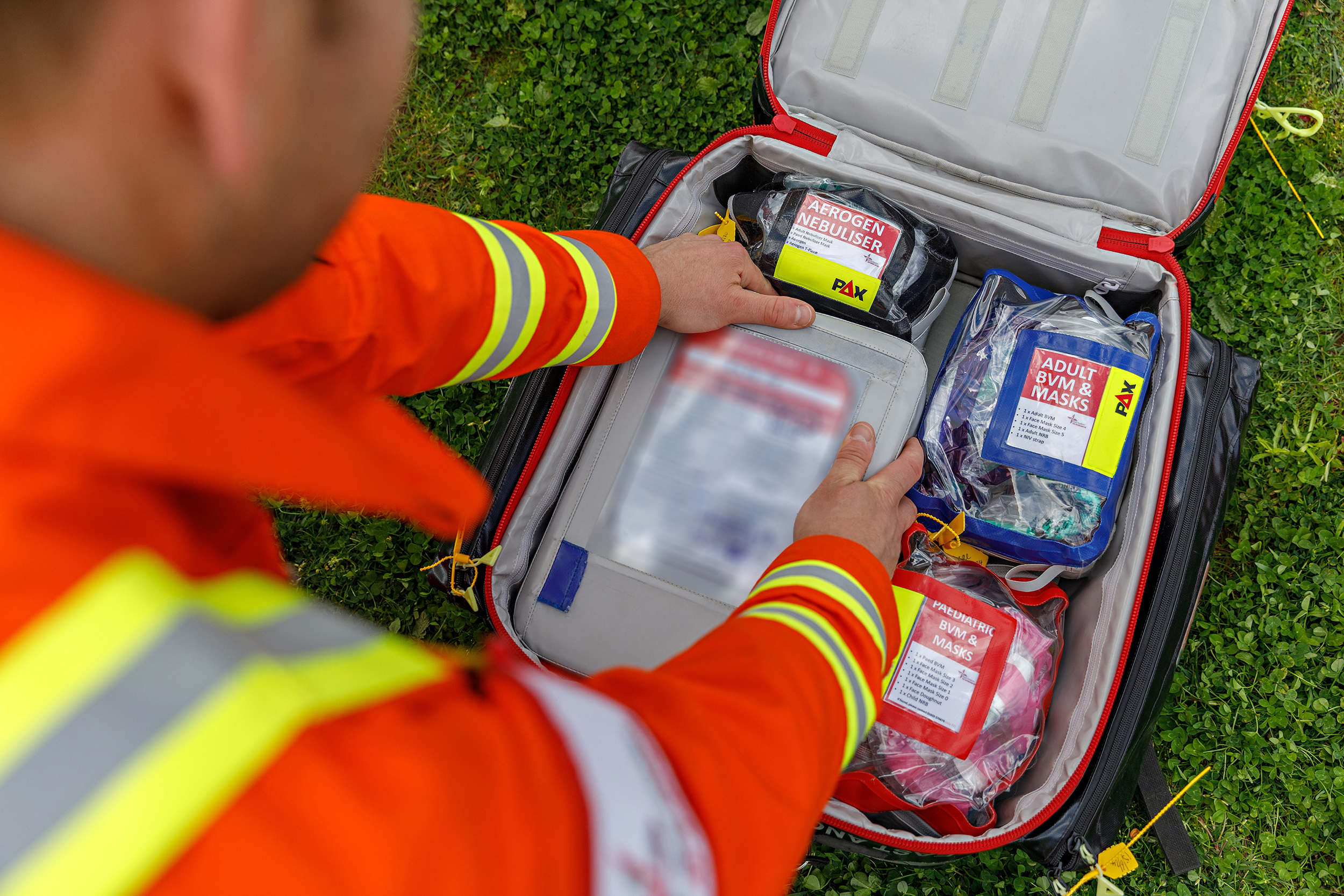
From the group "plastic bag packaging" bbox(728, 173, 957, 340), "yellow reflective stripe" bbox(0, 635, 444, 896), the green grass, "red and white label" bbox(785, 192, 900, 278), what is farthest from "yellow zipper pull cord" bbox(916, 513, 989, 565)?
"yellow reflective stripe" bbox(0, 635, 444, 896)

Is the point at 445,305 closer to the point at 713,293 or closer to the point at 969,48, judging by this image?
the point at 713,293

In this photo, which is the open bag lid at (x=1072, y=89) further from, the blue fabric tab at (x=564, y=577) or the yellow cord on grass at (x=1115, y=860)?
the yellow cord on grass at (x=1115, y=860)

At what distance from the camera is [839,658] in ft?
2.92

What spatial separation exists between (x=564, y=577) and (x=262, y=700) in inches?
39.4

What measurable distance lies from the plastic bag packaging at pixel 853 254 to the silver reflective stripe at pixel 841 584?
2.27 feet

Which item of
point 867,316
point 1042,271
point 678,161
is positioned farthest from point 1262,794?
point 678,161

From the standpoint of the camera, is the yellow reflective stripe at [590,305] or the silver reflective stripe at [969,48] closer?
the yellow reflective stripe at [590,305]

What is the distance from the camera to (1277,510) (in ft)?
6.60

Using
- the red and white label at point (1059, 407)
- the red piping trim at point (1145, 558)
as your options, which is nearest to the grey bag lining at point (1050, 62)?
the red piping trim at point (1145, 558)

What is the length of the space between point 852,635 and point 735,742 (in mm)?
273

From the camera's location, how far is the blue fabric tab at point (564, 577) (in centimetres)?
144

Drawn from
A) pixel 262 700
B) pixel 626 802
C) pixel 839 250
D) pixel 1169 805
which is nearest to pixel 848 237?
pixel 839 250

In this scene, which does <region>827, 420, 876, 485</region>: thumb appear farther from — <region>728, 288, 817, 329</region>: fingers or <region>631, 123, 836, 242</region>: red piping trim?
<region>631, 123, 836, 242</region>: red piping trim

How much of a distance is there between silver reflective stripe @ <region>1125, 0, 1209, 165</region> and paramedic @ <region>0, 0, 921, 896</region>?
1418mm
